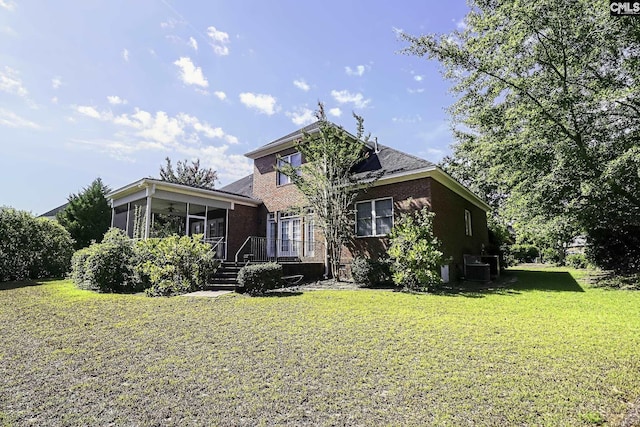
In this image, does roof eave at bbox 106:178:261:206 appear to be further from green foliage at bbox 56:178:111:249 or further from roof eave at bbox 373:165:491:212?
roof eave at bbox 373:165:491:212

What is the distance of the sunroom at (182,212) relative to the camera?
13.8 meters

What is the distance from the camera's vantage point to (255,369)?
4.01 metres

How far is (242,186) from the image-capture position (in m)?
21.0

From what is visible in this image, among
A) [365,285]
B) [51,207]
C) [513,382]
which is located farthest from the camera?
[51,207]

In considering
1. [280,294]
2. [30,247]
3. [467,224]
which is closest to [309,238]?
[280,294]

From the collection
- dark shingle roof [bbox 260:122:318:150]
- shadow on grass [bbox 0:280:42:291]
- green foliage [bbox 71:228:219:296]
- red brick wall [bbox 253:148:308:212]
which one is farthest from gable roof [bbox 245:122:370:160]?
shadow on grass [bbox 0:280:42:291]

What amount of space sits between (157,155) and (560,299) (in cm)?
3239

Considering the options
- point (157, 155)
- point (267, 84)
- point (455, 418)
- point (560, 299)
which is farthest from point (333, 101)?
point (157, 155)

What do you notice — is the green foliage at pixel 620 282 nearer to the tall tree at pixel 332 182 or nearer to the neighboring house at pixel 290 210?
the neighboring house at pixel 290 210

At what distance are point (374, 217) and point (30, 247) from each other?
1441cm

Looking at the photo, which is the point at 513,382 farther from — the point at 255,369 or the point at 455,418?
the point at 255,369

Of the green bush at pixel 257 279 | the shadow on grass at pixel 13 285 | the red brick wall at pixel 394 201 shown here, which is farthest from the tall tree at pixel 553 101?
the shadow on grass at pixel 13 285

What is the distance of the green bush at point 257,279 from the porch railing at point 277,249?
4975 millimetres

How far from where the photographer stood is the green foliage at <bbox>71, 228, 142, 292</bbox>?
1075 centimetres
